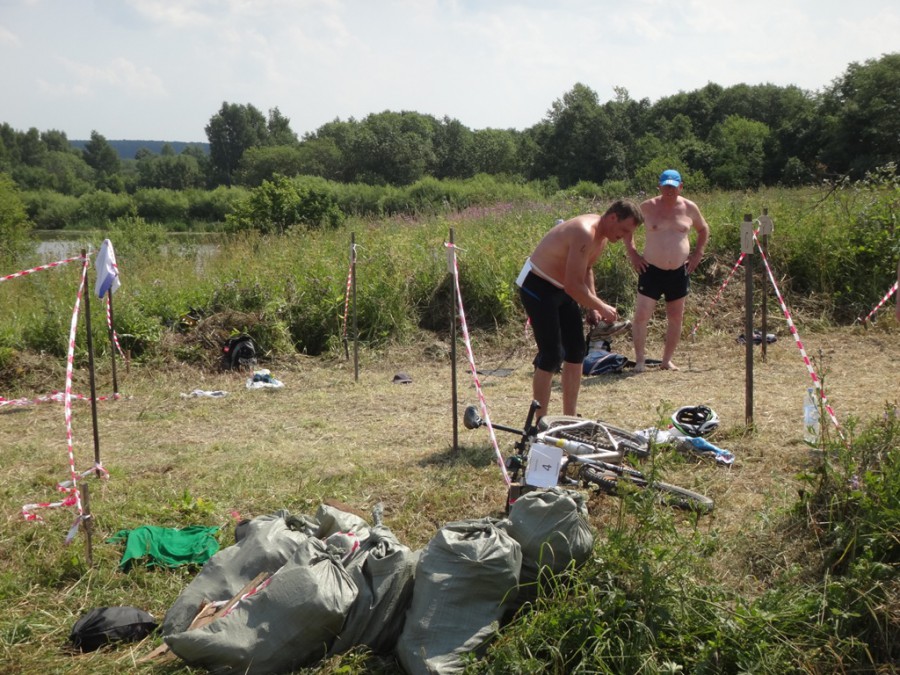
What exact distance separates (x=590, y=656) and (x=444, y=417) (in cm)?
425

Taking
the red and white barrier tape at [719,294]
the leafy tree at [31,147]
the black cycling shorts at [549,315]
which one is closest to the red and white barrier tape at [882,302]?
the red and white barrier tape at [719,294]

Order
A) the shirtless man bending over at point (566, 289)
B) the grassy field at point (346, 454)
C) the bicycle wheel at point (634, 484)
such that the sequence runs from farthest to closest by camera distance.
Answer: the shirtless man bending over at point (566, 289) < the bicycle wheel at point (634, 484) < the grassy field at point (346, 454)

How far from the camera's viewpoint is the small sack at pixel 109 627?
11.2ft

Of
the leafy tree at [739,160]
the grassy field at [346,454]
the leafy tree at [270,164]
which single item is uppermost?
the leafy tree at [270,164]

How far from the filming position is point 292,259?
11734 mm

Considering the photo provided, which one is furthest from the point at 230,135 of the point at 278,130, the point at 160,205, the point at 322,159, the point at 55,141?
the point at 160,205

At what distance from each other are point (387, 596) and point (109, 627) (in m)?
1.23

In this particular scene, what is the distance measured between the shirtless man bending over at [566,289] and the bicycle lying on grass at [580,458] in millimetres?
714

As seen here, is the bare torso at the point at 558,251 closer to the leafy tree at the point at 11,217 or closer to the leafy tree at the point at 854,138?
the leafy tree at the point at 854,138

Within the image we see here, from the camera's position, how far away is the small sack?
3.43 m

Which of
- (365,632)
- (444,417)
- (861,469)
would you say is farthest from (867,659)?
(444,417)

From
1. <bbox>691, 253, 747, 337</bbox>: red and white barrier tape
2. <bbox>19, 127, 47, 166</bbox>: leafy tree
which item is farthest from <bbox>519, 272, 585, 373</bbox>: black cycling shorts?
<bbox>19, 127, 47, 166</bbox>: leafy tree

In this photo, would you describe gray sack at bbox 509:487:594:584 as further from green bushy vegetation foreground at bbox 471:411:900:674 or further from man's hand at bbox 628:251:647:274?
man's hand at bbox 628:251:647:274

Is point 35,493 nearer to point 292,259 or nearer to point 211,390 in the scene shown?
point 211,390
